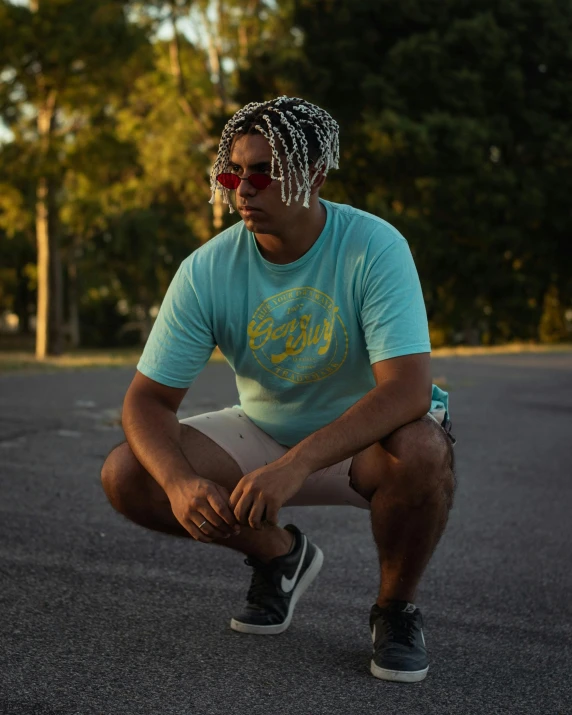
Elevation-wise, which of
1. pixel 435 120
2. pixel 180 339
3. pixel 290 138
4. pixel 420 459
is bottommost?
pixel 420 459

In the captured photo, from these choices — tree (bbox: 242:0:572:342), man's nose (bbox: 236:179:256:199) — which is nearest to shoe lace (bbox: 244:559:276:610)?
man's nose (bbox: 236:179:256:199)

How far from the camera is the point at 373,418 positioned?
323 centimetres

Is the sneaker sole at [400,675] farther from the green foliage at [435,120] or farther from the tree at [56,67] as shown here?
the green foliage at [435,120]

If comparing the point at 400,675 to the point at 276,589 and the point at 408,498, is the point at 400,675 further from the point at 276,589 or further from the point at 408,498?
the point at 276,589

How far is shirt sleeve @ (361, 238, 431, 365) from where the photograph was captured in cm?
332

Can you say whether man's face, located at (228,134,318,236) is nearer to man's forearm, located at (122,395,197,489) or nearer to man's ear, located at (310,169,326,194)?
man's ear, located at (310,169,326,194)

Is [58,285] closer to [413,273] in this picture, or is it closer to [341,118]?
[341,118]

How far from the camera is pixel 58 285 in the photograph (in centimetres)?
2569

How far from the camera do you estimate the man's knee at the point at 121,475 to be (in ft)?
11.4

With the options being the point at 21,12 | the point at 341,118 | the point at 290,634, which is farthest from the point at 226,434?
the point at 341,118

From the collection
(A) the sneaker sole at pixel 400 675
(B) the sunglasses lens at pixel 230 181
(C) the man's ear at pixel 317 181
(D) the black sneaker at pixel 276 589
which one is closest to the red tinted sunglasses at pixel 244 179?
(B) the sunglasses lens at pixel 230 181

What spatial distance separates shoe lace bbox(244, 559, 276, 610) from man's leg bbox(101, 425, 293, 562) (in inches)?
1.8

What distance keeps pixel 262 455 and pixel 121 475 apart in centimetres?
47

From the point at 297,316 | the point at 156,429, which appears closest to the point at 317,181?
the point at 297,316
